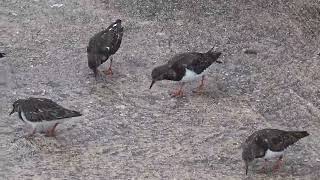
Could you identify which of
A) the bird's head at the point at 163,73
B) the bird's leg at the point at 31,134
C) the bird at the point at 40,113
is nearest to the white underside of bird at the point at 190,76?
the bird's head at the point at 163,73

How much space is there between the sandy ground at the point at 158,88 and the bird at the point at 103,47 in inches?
11.0

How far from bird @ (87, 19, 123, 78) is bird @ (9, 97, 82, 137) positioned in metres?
2.01

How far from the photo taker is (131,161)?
852 centimetres

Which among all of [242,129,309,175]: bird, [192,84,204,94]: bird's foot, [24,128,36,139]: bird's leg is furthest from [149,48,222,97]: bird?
[242,129,309,175]: bird

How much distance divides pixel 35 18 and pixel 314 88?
18.1ft

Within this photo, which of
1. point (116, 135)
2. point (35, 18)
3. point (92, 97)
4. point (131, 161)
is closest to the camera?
point (131, 161)

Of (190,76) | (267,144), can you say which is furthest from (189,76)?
(267,144)

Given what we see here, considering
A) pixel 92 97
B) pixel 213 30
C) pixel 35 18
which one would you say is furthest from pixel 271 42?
pixel 35 18

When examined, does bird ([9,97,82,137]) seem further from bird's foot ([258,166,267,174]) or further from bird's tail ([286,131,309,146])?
bird's tail ([286,131,309,146])

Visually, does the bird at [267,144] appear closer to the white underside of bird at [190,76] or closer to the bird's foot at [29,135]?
→ the white underside of bird at [190,76]

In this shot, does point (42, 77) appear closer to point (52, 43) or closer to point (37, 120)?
point (52, 43)

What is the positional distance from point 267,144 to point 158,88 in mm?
2913

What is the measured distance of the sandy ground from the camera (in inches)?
335

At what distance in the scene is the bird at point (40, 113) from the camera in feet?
28.9
